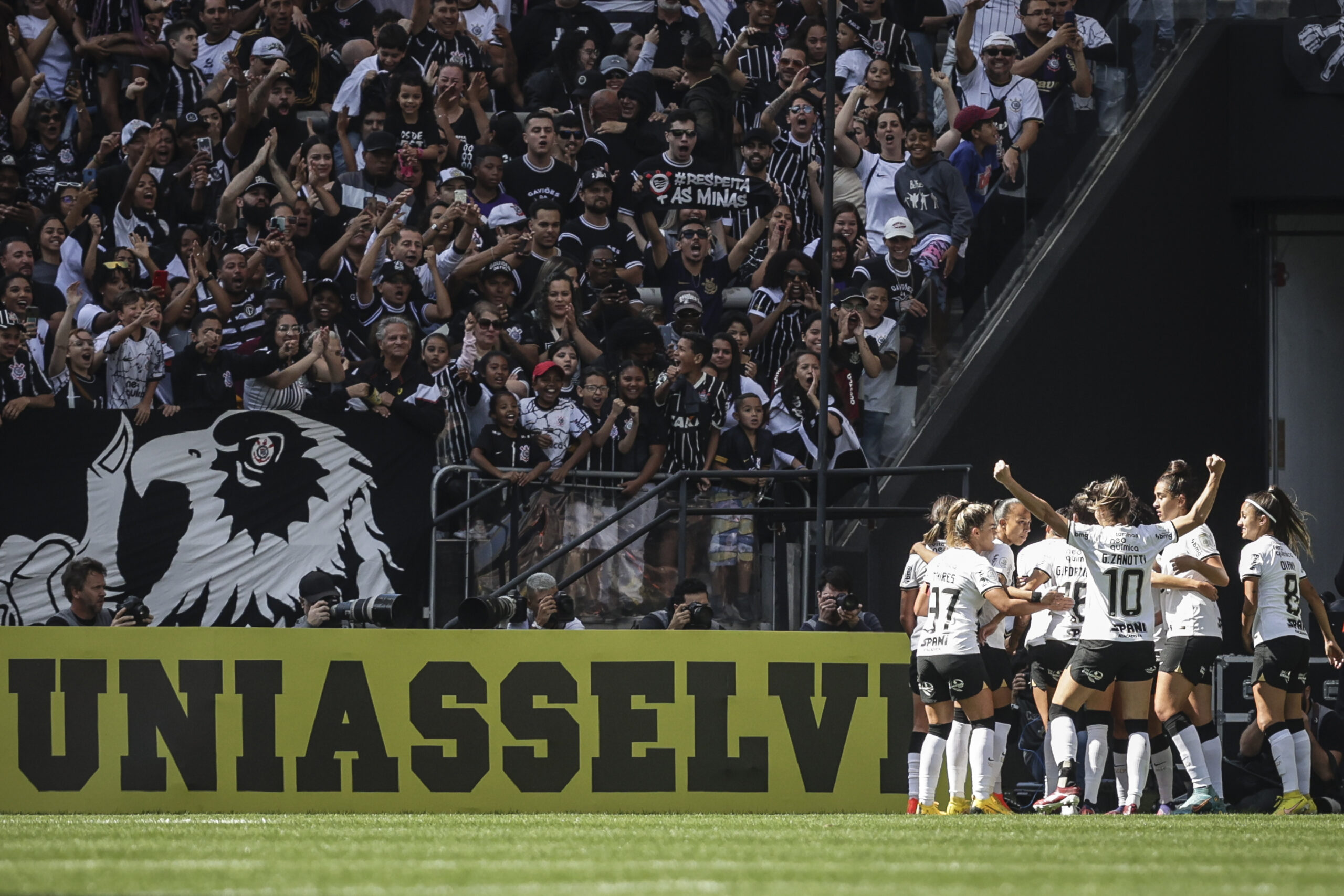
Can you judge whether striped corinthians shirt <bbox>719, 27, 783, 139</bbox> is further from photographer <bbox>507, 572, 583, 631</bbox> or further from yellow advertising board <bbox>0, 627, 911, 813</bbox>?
yellow advertising board <bbox>0, 627, 911, 813</bbox>

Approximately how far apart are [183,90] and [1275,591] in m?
10.3

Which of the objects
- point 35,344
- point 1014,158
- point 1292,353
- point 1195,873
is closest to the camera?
point 1195,873

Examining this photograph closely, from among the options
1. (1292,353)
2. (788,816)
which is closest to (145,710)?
(788,816)

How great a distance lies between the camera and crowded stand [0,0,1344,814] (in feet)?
34.3

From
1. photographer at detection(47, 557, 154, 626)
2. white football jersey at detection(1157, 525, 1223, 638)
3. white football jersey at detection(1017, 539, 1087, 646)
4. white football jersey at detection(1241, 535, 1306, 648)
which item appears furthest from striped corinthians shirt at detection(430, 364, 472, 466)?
A: white football jersey at detection(1241, 535, 1306, 648)

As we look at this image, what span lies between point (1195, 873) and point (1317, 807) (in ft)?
16.7

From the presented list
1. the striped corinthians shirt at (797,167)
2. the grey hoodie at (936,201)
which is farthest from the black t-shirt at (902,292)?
the striped corinthians shirt at (797,167)

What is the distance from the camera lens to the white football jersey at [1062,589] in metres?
10.2

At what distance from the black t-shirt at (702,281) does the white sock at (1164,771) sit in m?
5.33

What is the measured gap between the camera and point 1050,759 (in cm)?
993

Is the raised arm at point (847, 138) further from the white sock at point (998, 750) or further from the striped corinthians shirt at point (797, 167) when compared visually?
the white sock at point (998, 750)

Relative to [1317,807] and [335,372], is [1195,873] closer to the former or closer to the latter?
[1317,807]

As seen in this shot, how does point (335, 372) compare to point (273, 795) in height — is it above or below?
above

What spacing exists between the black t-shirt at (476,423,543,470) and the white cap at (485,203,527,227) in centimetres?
215
